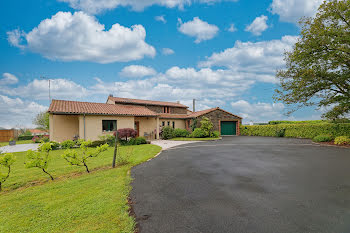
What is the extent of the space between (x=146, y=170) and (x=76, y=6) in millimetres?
12002

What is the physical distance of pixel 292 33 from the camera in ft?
51.0

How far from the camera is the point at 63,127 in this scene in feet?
54.6

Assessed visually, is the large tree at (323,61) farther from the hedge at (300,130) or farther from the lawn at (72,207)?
the lawn at (72,207)

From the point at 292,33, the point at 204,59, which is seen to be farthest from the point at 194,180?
the point at 292,33

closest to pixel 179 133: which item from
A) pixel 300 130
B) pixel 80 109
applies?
pixel 80 109

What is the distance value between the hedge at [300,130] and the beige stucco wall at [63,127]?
25176 mm

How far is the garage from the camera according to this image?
2747 centimetres

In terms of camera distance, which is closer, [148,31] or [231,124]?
[148,31]

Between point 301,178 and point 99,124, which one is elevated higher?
point 99,124

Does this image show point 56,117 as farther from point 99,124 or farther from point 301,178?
point 301,178

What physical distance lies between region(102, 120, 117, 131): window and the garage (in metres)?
17.5

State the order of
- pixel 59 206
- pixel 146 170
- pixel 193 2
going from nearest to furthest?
pixel 59 206, pixel 146 170, pixel 193 2

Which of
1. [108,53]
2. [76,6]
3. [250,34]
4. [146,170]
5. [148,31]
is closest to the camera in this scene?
[146,170]

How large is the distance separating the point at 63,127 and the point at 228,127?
77.8ft
